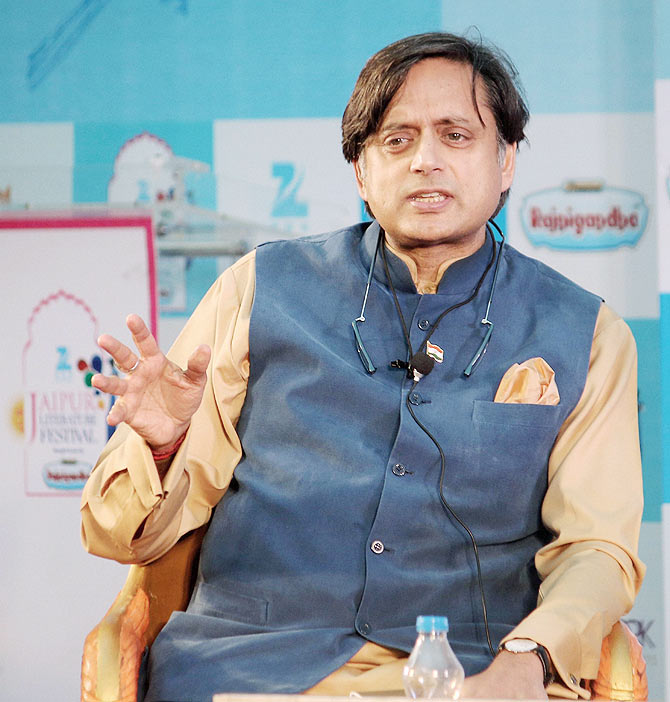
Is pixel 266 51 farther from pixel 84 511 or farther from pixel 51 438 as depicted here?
pixel 84 511

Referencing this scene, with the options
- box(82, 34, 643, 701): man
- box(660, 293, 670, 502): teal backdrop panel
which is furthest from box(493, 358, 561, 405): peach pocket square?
box(660, 293, 670, 502): teal backdrop panel

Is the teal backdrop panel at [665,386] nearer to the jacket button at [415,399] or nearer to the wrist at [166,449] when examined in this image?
the jacket button at [415,399]

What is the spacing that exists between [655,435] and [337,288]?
5.59 feet

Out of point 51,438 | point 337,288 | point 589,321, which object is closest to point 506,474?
point 589,321

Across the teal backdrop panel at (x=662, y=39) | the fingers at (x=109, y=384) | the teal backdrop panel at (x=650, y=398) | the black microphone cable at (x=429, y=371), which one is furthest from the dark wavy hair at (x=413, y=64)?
the teal backdrop panel at (x=650, y=398)

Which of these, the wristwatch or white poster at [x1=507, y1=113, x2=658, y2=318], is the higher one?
white poster at [x1=507, y1=113, x2=658, y2=318]

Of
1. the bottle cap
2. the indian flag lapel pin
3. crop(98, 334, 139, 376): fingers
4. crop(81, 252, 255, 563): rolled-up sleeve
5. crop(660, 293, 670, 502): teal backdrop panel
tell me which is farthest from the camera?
crop(660, 293, 670, 502): teal backdrop panel

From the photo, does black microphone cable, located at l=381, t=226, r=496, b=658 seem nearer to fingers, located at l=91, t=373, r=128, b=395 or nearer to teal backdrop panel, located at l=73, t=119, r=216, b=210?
fingers, located at l=91, t=373, r=128, b=395

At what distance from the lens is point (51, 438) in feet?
11.4

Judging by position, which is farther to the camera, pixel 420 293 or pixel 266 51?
pixel 266 51

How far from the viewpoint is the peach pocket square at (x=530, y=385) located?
199 cm

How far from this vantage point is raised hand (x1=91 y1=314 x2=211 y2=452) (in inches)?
64.2

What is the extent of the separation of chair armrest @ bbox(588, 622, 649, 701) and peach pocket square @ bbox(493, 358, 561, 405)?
1.43ft

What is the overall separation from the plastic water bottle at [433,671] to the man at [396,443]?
210mm
